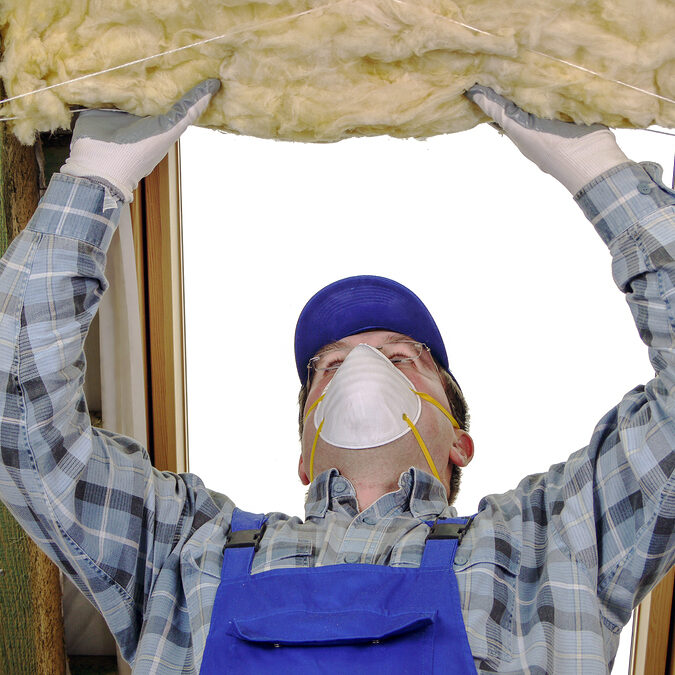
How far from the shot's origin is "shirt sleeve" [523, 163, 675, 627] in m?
1.06

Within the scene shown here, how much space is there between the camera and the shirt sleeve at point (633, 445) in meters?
1.06

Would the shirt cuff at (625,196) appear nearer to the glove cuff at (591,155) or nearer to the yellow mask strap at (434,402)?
the glove cuff at (591,155)

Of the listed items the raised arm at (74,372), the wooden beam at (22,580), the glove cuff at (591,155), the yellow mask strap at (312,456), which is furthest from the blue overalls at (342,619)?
the glove cuff at (591,155)

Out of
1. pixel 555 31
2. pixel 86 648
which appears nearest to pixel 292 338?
pixel 86 648

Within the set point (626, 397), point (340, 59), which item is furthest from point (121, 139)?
point (626, 397)

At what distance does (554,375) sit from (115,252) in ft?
3.07

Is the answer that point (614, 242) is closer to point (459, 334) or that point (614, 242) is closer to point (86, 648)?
point (459, 334)

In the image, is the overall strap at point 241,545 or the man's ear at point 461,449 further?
the man's ear at point 461,449

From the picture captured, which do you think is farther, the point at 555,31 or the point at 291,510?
the point at 291,510

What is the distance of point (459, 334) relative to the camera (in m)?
1.78

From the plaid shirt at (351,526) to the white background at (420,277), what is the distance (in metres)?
0.54

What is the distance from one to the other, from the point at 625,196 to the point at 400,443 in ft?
1.74

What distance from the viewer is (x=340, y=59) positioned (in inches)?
43.2

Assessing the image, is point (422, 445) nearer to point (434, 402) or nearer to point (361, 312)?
point (434, 402)
